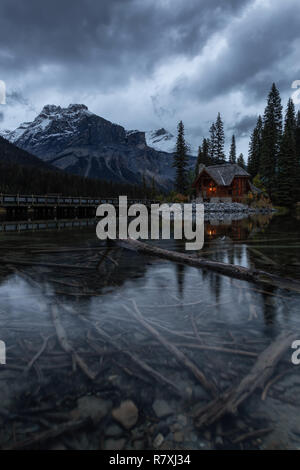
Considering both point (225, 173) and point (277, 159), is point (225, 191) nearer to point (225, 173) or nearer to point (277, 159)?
point (225, 173)

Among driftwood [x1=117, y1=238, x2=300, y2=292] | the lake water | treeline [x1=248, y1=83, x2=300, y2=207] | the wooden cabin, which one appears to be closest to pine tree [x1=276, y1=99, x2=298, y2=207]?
treeline [x1=248, y1=83, x2=300, y2=207]

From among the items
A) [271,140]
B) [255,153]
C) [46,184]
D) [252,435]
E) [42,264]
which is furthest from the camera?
[46,184]

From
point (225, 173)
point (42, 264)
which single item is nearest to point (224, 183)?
point (225, 173)

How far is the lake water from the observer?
7.42 ft

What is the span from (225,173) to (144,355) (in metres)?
56.4

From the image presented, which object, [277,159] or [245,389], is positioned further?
[277,159]

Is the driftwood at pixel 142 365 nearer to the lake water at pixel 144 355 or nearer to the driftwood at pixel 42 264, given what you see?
the lake water at pixel 144 355

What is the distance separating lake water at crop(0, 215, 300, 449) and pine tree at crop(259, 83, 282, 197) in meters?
58.6

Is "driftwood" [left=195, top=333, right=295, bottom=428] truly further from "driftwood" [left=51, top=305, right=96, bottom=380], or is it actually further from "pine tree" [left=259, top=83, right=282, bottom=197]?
"pine tree" [left=259, top=83, right=282, bottom=197]

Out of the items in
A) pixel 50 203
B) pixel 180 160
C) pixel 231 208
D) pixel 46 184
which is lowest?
pixel 231 208

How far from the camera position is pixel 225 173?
5562 centimetres

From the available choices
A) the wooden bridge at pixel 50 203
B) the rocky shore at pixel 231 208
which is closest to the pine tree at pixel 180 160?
the rocky shore at pixel 231 208

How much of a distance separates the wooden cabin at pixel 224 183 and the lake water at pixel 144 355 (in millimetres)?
48796

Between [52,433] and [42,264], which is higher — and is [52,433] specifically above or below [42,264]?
below
